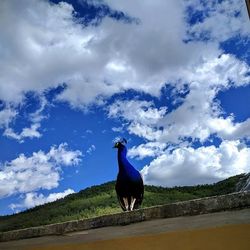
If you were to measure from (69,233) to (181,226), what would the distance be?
1027 mm

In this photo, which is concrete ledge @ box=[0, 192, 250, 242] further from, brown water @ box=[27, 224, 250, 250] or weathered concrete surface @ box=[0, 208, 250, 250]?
brown water @ box=[27, 224, 250, 250]

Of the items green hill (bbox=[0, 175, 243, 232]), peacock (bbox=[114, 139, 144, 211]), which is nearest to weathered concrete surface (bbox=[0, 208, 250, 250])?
peacock (bbox=[114, 139, 144, 211])

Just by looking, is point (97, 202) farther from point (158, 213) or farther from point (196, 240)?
point (196, 240)

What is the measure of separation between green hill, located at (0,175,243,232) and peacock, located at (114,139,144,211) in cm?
579

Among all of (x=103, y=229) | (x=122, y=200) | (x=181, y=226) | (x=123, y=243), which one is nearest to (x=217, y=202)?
Result: (x=181, y=226)

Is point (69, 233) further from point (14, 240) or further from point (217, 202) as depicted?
point (217, 202)

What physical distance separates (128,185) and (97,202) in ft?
27.6

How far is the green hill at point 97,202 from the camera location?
13500mm

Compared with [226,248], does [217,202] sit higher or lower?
higher

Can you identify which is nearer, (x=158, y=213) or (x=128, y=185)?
(x=158, y=213)

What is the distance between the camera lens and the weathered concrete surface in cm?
173

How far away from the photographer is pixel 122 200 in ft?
23.0

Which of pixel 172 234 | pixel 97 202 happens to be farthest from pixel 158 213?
pixel 97 202

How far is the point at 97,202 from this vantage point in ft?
48.9
